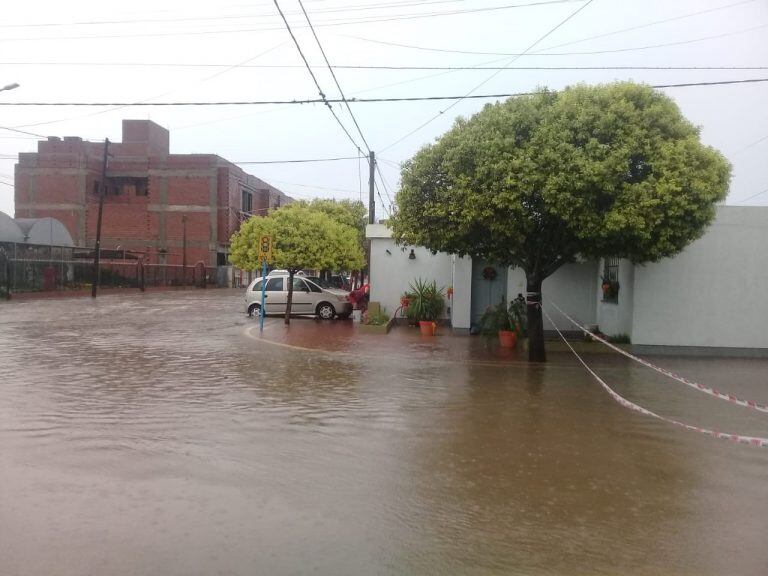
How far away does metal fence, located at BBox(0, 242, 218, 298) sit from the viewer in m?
33.6

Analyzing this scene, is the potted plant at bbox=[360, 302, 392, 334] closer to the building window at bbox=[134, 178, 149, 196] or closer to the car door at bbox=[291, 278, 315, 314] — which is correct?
the car door at bbox=[291, 278, 315, 314]

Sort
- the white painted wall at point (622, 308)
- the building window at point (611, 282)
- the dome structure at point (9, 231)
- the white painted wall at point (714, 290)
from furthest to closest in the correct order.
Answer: the dome structure at point (9, 231), the building window at point (611, 282), the white painted wall at point (622, 308), the white painted wall at point (714, 290)

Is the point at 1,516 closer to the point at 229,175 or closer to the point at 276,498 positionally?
the point at 276,498

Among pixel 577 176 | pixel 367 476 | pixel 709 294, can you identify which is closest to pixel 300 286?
pixel 709 294

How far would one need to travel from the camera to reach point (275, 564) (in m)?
4.19

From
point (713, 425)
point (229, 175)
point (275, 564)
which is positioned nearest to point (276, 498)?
point (275, 564)

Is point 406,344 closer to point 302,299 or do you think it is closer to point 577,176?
point 577,176

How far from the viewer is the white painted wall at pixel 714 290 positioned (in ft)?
49.6

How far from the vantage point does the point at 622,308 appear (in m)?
16.5

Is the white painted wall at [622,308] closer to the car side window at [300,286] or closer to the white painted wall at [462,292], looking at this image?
the white painted wall at [462,292]

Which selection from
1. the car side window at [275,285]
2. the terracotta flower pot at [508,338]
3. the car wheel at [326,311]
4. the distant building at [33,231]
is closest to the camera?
the terracotta flower pot at [508,338]

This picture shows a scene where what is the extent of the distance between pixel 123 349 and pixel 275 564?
11637 millimetres

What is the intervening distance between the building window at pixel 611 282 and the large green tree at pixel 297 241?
7.86 meters

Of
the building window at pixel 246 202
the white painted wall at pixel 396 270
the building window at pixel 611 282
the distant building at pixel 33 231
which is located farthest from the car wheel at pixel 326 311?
the building window at pixel 246 202
